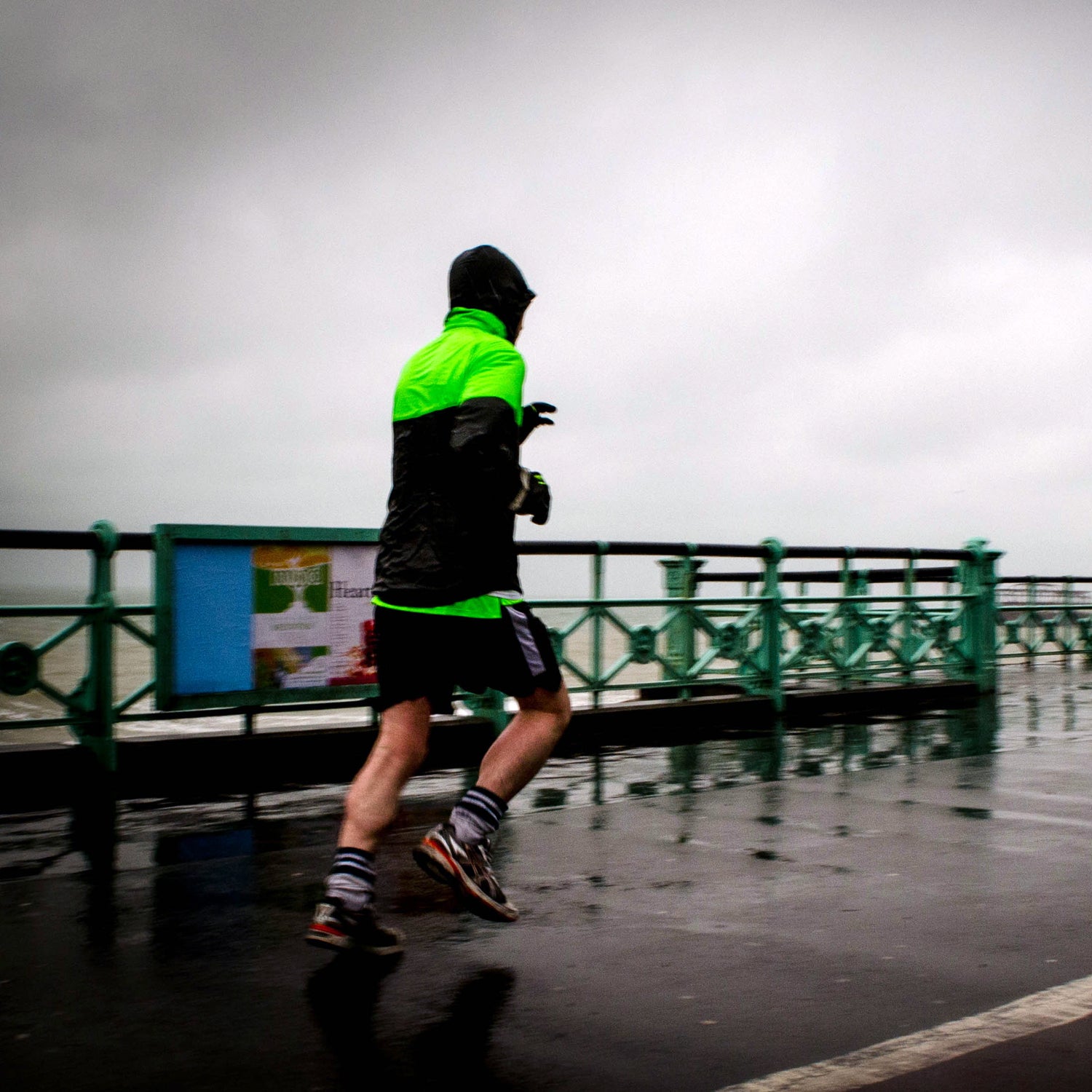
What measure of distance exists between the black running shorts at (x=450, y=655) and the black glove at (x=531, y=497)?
0.29 metres

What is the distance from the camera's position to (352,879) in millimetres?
4070

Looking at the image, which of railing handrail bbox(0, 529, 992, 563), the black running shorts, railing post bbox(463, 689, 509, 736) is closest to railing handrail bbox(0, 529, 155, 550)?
railing handrail bbox(0, 529, 992, 563)

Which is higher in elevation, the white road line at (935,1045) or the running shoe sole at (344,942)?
the running shoe sole at (344,942)

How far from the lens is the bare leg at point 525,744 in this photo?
4.39 m

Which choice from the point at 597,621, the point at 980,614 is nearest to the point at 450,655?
Result: the point at 597,621

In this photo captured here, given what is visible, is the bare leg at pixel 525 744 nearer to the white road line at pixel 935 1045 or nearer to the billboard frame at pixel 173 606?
the white road line at pixel 935 1045

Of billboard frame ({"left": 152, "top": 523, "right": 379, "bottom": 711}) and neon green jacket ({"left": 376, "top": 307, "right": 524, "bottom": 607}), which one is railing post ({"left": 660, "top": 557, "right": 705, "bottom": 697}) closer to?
billboard frame ({"left": 152, "top": 523, "right": 379, "bottom": 711})

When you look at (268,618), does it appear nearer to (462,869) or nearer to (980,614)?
(462,869)

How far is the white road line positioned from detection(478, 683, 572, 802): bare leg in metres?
1.41

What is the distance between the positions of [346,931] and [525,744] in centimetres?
78

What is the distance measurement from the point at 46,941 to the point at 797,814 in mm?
3468

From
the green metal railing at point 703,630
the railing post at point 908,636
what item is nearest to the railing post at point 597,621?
the green metal railing at point 703,630

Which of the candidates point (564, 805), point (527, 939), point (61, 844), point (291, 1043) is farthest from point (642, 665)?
point (291, 1043)

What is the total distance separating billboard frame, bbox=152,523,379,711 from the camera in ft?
26.3
